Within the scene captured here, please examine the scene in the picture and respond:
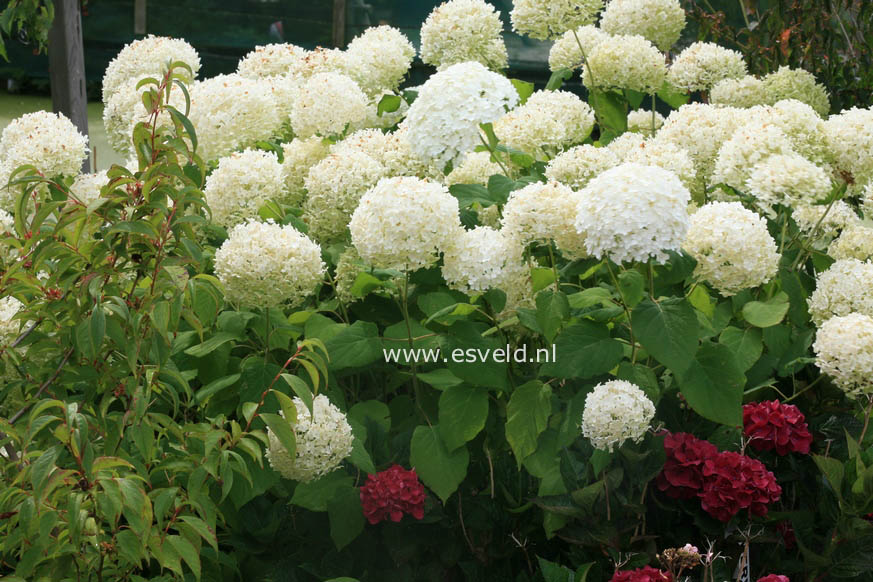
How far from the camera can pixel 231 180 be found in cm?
222

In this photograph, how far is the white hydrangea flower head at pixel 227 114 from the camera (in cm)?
245

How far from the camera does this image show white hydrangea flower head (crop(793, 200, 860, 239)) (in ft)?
7.75

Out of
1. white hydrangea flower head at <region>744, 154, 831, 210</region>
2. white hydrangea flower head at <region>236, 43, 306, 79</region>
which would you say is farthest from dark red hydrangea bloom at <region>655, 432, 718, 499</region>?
white hydrangea flower head at <region>236, 43, 306, 79</region>

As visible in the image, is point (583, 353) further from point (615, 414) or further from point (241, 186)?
point (241, 186)

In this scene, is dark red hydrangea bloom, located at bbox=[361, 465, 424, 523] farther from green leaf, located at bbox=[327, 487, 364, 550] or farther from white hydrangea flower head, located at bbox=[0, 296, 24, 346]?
white hydrangea flower head, located at bbox=[0, 296, 24, 346]

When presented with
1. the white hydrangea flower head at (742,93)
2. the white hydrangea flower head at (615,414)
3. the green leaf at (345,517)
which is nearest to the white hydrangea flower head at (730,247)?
the white hydrangea flower head at (615,414)

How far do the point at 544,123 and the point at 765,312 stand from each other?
2.44ft

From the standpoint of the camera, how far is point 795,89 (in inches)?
122

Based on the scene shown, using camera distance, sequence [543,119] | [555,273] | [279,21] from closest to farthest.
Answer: [555,273], [543,119], [279,21]

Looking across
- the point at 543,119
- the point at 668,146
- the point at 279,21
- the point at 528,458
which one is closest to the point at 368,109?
the point at 543,119

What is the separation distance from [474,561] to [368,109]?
1508 mm

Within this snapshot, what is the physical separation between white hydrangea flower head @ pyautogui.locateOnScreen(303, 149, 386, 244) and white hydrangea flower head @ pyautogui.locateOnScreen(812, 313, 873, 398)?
105 cm

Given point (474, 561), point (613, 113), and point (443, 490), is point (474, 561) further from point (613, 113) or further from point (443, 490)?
point (613, 113)

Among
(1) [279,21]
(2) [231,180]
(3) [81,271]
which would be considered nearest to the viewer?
(3) [81,271]
